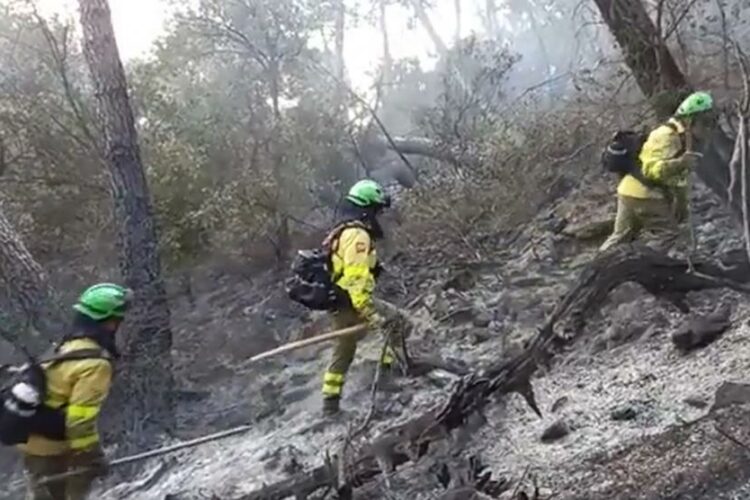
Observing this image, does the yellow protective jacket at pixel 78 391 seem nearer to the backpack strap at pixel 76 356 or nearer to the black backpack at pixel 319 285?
the backpack strap at pixel 76 356

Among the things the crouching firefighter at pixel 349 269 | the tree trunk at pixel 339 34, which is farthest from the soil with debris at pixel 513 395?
the tree trunk at pixel 339 34

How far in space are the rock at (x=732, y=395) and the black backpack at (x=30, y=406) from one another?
3242 mm

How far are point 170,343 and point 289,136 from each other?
4.71 meters

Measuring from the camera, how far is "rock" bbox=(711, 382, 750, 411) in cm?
441

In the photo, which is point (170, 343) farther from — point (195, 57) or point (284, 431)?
point (195, 57)

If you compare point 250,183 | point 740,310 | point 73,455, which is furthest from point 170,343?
point 740,310

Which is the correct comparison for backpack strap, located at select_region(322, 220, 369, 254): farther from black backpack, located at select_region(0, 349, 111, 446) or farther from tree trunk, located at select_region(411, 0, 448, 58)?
tree trunk, located at select_region(411, 0, 448, 58)

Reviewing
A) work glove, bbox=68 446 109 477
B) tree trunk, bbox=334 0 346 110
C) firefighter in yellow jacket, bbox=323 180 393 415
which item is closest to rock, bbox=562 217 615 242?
firefighter in yellow jacket, bbox=323 180 393 415

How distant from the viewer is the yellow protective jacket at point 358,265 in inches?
247

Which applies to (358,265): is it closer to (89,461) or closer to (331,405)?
(331,405)

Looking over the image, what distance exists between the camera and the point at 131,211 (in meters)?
9.06

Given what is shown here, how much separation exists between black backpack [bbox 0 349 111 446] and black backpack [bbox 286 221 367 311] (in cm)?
202

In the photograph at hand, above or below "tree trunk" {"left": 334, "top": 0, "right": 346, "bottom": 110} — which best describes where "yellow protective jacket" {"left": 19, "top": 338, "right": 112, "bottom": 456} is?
below

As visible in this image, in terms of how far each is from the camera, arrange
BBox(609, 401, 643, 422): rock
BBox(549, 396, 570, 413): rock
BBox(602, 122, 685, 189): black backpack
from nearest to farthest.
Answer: BBox(609, 401, 643, 422): rock
BBox(549, 396, 570, 413): rock
BBox(602, 122, 685, 189): black backpack
